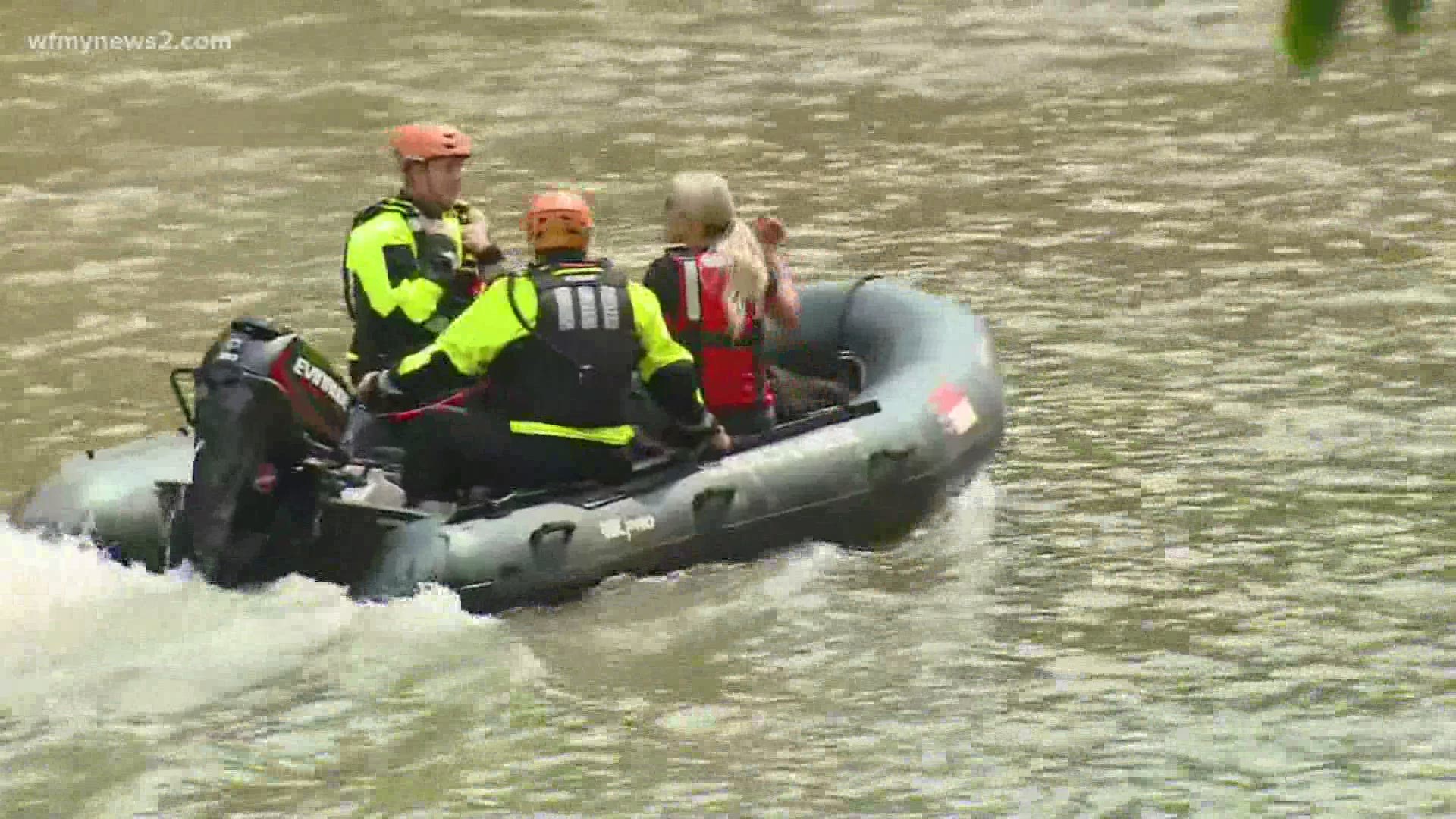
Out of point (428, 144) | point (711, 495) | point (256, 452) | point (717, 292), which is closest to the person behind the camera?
point (256, 452)

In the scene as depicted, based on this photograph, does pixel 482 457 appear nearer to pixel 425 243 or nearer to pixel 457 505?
pixel 457 505

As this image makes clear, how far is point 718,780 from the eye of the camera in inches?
233

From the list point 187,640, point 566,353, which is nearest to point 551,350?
point 566,353

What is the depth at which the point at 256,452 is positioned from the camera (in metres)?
6.36

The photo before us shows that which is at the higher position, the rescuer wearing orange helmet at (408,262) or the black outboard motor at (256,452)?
the rescuer wearing orange helmet at (408,262)

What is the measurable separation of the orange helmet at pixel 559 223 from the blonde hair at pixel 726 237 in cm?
46

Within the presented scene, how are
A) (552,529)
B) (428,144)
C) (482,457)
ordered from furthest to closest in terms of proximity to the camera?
(428,144), (482,457), (552,529)

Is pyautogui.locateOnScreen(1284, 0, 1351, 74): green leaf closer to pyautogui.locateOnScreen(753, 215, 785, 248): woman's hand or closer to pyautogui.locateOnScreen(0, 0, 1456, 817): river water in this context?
pyautogui.locateOnScreen(0, 0, 1456, 817): river water

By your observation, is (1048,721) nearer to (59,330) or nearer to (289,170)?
(59,330)

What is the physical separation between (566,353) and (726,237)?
2.32 feet

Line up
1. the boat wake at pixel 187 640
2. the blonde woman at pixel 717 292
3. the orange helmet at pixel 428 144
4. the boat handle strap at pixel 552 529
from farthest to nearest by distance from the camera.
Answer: the blonde woman at pixel 717 292, the orange helmet at pixel 428 144, the boat handle strap at pixel 552 529, the boat wake at pixel 187 640

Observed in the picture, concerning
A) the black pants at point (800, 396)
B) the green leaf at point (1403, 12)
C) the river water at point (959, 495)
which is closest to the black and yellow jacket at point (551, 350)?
the river water at point (959, 495)

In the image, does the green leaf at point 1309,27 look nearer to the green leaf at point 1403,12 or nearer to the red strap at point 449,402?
the green leaf at point 1403,12

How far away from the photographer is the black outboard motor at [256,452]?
20.9 ft
